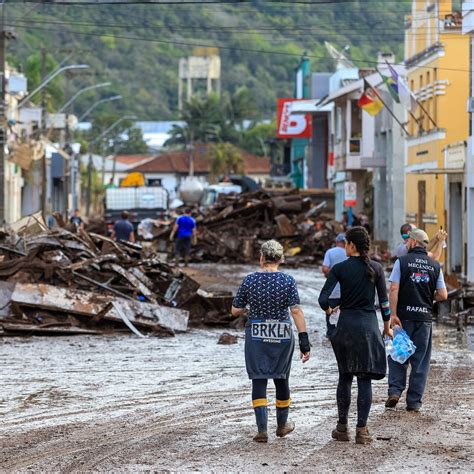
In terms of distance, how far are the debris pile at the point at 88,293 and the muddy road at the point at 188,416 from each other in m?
1.65

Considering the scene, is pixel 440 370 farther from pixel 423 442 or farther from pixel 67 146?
pixel 67 146

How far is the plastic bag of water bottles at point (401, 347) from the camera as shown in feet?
41.0

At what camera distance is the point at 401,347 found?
12492mm

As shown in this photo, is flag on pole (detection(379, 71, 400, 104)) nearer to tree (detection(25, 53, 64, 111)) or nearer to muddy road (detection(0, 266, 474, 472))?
muddy road (detection(0, 266, 474, 472))

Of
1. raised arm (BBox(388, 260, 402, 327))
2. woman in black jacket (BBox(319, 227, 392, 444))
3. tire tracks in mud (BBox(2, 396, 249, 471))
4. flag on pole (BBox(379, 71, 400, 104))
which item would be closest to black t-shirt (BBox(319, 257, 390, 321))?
woman in black jacket (BBox(319, 227, 392, 444))

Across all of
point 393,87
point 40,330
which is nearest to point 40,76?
point 393,87

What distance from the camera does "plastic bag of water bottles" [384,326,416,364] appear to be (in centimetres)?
1250

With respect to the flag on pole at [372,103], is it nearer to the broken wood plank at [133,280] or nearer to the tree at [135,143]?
the broken wood plank at [133,280]

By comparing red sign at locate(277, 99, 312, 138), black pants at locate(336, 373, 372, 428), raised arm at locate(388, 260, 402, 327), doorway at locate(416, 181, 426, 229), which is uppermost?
red sign at locate(277, 99, 312, 138)

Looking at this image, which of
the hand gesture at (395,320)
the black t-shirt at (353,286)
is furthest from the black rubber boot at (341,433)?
the hand gesture at (395,320)

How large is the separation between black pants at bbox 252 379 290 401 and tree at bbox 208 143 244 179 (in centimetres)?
10746

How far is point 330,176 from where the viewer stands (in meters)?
75.1

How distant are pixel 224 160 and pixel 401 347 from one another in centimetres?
10745

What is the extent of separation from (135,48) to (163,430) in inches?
6974
